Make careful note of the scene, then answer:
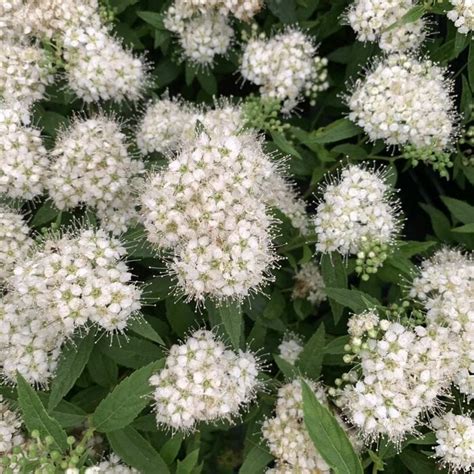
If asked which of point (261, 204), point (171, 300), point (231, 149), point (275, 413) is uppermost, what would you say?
point (231, 149)

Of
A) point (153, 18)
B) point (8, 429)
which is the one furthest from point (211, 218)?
point (153, 18)

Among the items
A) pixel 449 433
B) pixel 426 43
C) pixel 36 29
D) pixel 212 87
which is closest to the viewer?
pixel 449 433

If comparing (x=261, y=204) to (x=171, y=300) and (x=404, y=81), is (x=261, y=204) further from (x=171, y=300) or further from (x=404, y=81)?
(x=404, y=81)

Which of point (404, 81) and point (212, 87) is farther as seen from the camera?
point (212, 87)

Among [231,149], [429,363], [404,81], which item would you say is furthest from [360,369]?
[404,81]

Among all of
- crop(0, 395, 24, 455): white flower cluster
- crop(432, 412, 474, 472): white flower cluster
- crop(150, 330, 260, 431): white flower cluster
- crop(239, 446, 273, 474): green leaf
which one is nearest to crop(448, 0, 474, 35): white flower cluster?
crop(432, 412, 474, 472): white flower cluster

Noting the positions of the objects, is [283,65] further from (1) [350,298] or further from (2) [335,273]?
(1) [350,298]
